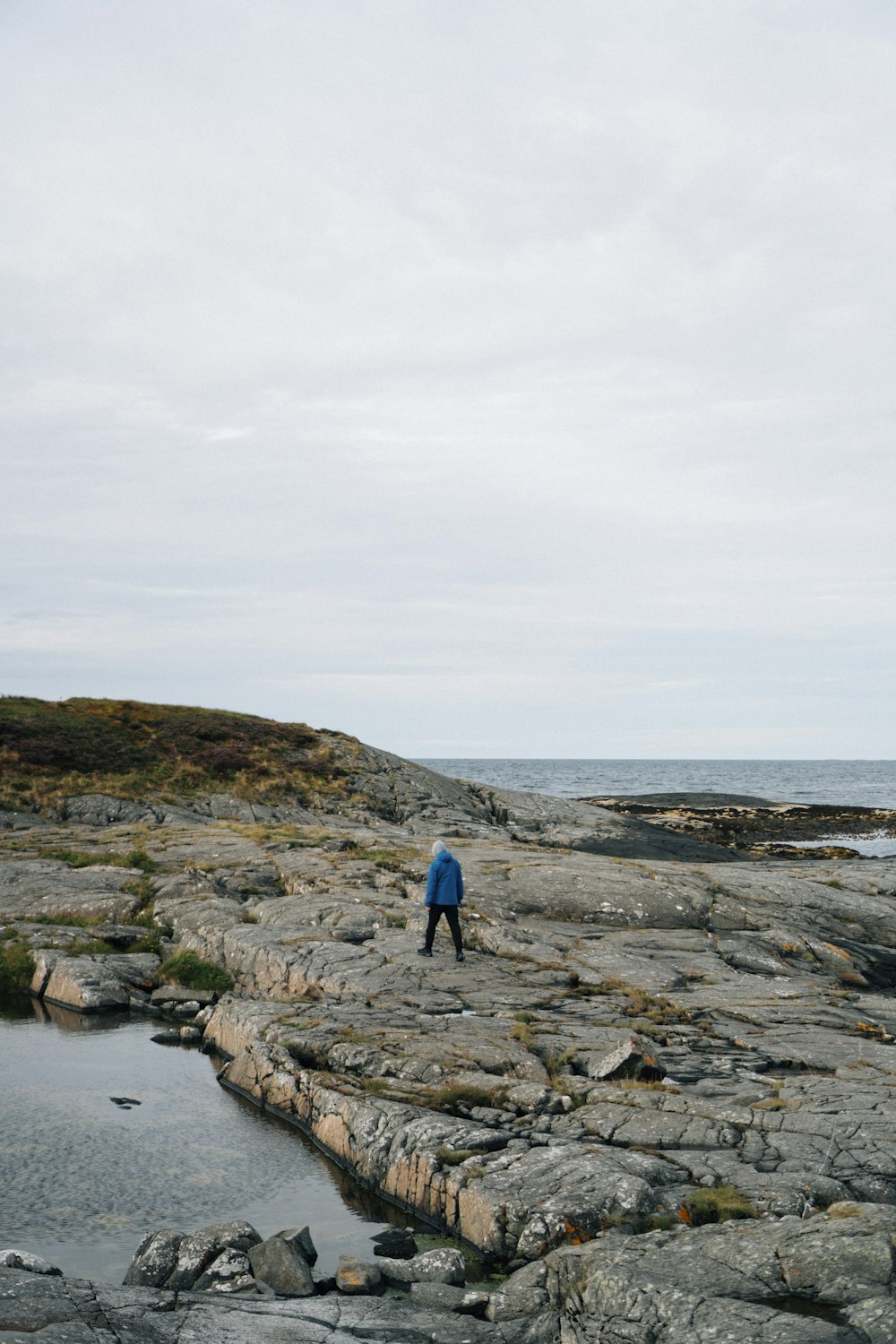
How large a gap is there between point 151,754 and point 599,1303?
53240 mm

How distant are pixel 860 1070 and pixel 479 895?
13.6 m

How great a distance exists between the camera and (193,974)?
81.3ft

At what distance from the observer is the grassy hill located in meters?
52.8

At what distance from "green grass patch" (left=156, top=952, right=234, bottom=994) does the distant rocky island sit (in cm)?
9

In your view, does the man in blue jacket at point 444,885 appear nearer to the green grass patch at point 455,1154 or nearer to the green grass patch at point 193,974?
the green grass patch at point 193,974

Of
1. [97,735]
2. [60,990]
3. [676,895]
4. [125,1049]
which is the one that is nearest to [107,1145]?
[125,1049]

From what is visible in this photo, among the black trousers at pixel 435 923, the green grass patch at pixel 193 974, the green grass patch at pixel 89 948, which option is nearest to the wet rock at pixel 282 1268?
the black trousers at pixel 435 923

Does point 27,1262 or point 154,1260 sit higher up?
point 27,1262

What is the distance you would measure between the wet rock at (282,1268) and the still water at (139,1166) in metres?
1.01

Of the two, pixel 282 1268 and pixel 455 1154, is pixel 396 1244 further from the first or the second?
pixel 282 1268

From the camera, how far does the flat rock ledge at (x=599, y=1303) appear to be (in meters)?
8.15

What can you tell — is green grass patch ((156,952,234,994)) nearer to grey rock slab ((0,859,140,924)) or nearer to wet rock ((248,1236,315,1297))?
grey rock slab ((0,859,140,924))

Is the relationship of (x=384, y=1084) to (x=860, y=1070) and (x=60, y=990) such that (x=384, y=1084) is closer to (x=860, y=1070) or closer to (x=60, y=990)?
(x=860, y=1070)

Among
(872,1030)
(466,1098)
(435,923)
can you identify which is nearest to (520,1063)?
(466,1098)
